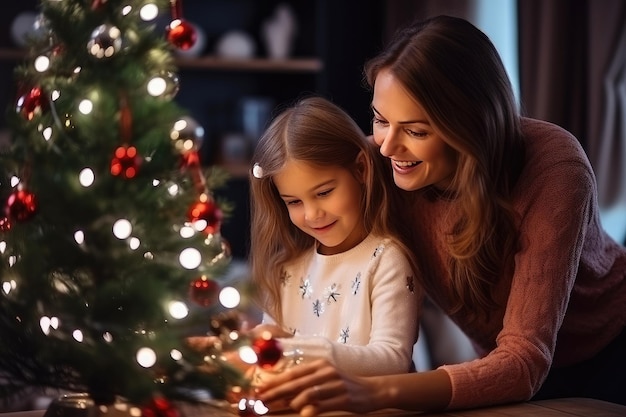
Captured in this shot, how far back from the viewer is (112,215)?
1170 mm

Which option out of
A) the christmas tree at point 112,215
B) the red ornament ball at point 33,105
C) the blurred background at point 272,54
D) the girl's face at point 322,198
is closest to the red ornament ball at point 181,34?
the christmas tree at point 112,215

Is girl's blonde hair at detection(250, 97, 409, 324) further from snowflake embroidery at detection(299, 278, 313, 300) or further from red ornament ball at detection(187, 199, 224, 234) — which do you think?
red ornament ball at detection(187, 199, 224, 234)

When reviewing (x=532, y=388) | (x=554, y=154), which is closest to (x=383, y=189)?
(x=554, y=154)

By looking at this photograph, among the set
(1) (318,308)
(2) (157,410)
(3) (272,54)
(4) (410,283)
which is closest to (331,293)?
(1) (318,308)

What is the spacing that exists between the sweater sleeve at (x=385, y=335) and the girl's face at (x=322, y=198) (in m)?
0.10

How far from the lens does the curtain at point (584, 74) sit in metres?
3.44

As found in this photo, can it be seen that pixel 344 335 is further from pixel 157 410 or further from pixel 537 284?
pixel 157 410

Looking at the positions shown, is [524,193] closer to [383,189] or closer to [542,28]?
[383,189]

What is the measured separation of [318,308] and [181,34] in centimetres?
75

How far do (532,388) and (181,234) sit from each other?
0.68 metres

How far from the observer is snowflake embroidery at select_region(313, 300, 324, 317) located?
6.23 ft

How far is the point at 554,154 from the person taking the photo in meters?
1.76

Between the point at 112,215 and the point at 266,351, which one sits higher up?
the point at 112,215

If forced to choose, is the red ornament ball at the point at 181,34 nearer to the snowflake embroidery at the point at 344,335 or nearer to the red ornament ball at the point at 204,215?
the red ornament ball at the point at 204,215
